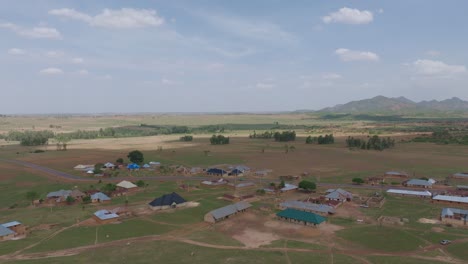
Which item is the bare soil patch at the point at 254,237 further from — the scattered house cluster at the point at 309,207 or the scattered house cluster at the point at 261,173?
the scattered house cluster at the point at 261,173

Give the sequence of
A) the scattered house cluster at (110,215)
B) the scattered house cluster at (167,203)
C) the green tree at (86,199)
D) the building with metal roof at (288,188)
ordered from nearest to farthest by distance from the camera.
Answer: the scattered house cluster at (110,215), the scattered house cluster at (167,203), the green tree at (86,199), the building with metal roof at (288,188)

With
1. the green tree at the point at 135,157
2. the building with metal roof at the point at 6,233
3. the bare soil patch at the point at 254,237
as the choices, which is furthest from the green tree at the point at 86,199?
the green tree at the point at 135,157

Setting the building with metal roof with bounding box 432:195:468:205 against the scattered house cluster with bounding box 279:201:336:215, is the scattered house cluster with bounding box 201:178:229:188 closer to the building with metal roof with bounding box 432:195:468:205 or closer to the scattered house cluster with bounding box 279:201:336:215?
the scattered house cluster with bounding box 279:201:336:215

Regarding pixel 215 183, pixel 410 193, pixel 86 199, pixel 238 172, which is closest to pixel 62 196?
pixel 86 199

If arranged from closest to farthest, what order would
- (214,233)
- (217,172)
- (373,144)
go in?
(214,233), (217,172), (373,144)

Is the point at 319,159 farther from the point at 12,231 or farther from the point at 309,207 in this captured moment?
the point at 12,231

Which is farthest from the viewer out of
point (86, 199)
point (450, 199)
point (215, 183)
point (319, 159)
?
point (319, 159)
